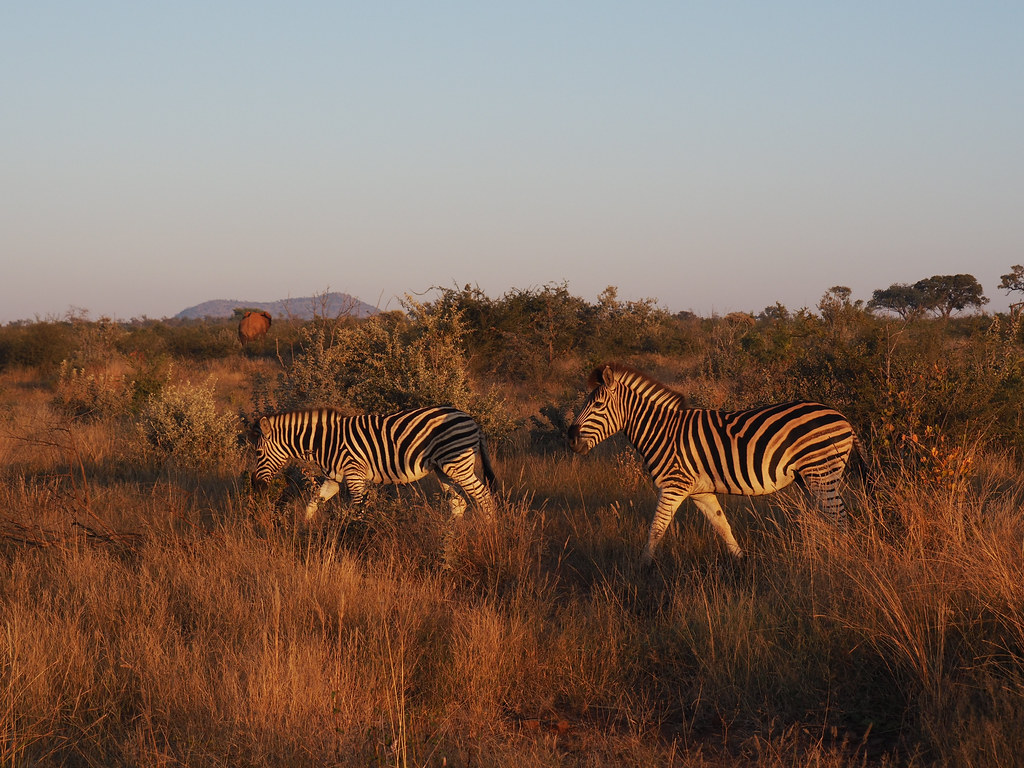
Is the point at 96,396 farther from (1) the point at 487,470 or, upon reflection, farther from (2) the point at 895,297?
(2) the point at 895,297

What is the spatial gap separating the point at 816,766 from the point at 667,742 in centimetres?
73

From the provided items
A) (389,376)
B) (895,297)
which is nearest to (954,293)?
(895,297)

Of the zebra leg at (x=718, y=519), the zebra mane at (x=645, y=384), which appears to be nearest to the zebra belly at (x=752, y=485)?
the zebra leg at (x=718, y=519)

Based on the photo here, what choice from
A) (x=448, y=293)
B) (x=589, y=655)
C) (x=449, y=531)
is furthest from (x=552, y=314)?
(x=589, y=655)

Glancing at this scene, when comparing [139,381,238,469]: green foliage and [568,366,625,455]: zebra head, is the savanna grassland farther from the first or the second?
[139,381,238,469]: green foliage

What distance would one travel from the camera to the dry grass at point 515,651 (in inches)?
140

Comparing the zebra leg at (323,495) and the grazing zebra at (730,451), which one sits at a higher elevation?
the grazing zebra at (730,451)

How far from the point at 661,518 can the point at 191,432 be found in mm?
8027

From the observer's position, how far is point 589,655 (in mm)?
4500

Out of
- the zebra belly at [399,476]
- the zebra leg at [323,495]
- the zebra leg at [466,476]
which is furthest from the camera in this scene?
the zebra belly at [399,476]

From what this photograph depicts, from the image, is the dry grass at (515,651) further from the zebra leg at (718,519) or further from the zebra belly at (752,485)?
the zebra belly at (752,485)

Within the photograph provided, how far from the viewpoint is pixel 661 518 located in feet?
20.4

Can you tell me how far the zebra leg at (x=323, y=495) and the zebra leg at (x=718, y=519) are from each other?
359 cm

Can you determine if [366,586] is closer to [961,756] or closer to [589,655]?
[589,655]
